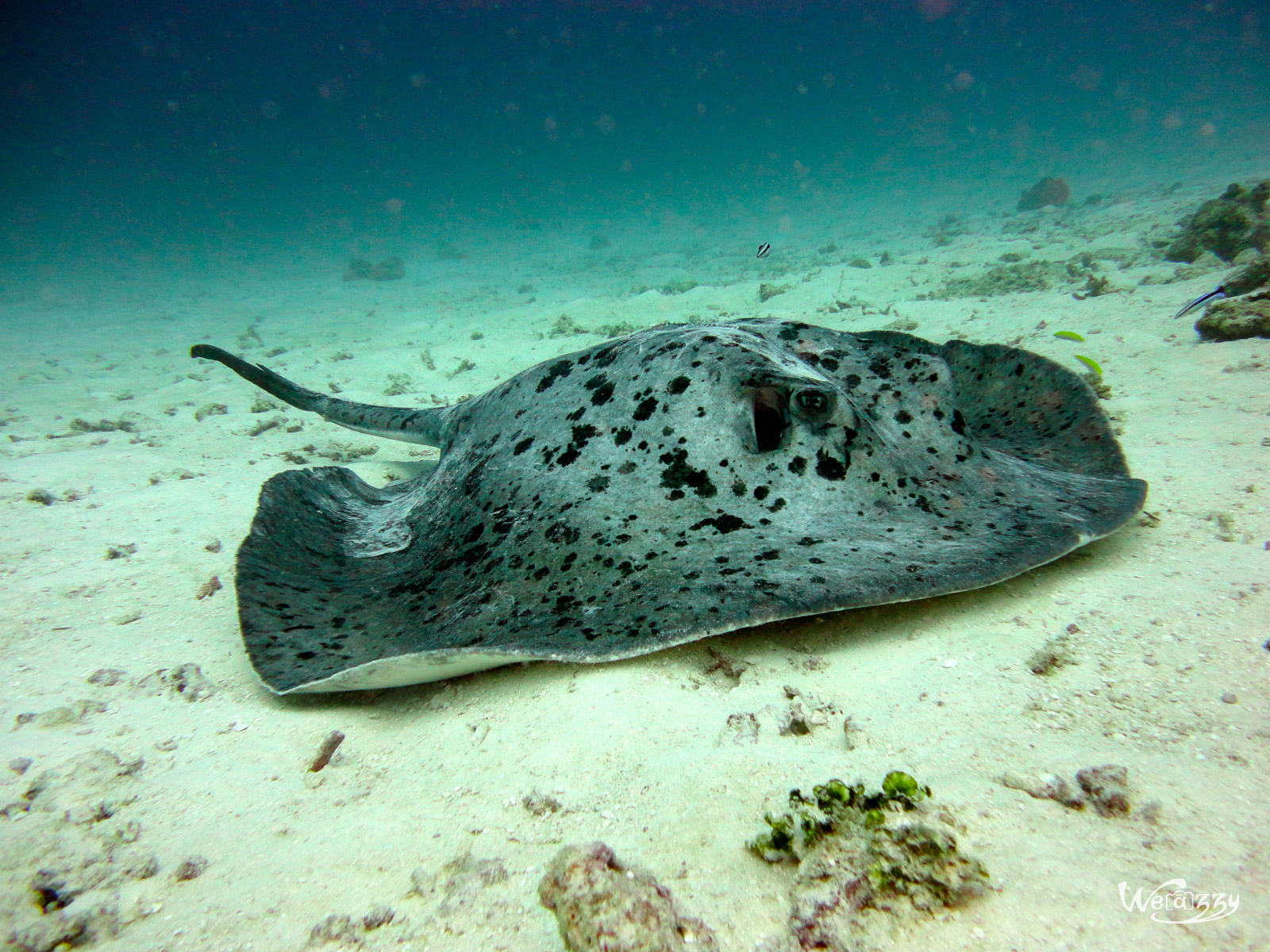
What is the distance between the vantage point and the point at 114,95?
88.1 meters

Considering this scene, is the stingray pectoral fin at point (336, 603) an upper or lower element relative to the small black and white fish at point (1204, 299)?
lower

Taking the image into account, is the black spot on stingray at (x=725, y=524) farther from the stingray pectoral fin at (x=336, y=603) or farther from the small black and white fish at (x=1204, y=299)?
the small black and white fish at (x=1204, y=299)

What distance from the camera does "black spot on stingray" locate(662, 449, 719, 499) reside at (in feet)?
9.09

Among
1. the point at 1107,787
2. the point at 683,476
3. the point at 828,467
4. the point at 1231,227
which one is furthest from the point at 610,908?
the point at 1231,227

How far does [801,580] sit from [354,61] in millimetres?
151690

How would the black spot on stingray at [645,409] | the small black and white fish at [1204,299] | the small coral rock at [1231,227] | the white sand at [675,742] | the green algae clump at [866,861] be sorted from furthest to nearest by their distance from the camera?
the small coral rock at [1231,227] → the small black and white fish at [1204,299] → the black spot on stingray at [645,409] → the white sand at [675,742] → the green algae clump at [866,861]

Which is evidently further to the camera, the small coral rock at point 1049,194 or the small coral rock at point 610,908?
the small coral rock at point 1049,194

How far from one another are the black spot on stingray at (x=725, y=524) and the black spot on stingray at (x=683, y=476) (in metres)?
0.15

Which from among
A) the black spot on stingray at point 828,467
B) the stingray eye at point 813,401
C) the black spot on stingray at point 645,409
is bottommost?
the black spot on stingray at point 828,467

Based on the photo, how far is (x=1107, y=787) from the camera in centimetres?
151

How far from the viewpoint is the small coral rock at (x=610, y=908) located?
1.29 m
